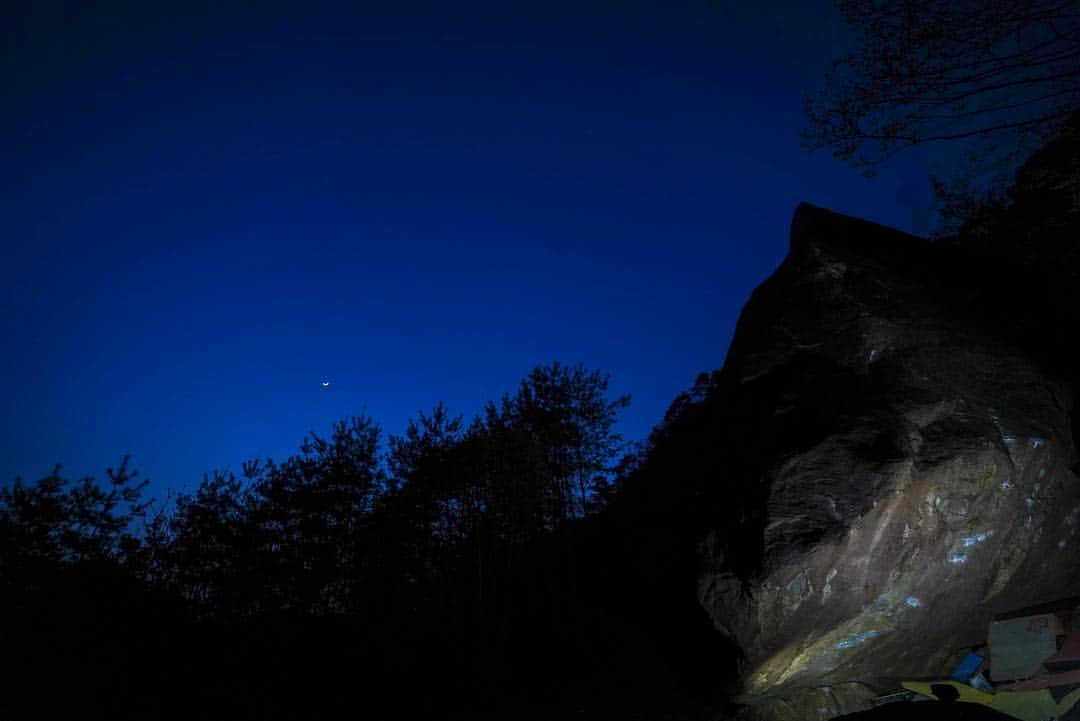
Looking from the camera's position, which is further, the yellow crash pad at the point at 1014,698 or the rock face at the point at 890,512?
the rock face at the point at 890,512

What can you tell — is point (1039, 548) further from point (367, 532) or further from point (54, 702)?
point (367, 532)

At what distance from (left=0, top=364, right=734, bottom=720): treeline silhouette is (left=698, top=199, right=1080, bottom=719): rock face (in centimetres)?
53

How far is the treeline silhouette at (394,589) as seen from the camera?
6.48 meters

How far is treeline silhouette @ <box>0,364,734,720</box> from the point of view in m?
6.48

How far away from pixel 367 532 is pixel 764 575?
55.8 ft

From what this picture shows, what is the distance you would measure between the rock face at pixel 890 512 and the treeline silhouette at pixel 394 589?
1.74 ft

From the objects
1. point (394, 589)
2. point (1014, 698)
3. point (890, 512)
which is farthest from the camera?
point (394, 589)

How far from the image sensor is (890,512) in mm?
4148

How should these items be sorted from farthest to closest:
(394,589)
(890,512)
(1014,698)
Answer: (394,589)
(890,512)
(1014,698)

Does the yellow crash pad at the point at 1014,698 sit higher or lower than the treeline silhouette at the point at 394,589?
lower

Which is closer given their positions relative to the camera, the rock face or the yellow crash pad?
the yellow crash pad

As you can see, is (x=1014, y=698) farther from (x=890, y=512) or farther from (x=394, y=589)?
(x=394, y=589)

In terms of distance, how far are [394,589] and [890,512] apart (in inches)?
623

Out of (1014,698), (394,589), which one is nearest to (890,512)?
(1014,698)
